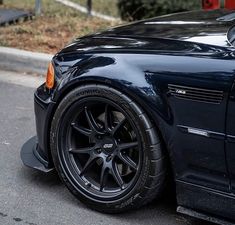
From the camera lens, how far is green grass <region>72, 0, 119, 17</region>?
11.4 metres

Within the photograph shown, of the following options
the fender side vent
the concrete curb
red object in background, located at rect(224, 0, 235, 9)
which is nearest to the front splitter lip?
the fender side vent

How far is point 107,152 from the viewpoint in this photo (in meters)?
3.34

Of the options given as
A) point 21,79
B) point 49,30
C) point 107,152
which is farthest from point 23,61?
point 107,152

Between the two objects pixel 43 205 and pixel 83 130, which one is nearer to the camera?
pixel 83 130

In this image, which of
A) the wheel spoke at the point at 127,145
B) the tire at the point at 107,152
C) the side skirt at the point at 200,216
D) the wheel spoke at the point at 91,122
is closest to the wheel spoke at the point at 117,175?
the tire at the point at 107,152

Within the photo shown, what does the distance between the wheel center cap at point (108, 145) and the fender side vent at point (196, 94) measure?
22.4 inches

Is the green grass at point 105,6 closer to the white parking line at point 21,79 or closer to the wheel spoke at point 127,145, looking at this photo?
the white parking line at point 21,79

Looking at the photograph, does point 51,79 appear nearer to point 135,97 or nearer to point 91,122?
point 91,122

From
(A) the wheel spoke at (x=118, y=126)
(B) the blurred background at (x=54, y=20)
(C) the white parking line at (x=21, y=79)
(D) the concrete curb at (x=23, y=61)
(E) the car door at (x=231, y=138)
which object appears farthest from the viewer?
(B) the blurred background at (x=54, y=20)

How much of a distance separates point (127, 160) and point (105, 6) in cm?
937

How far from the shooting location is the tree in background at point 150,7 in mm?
8602

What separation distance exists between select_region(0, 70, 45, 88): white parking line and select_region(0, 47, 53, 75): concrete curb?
9 centimetres

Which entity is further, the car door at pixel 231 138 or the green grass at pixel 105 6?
the green grass at pixel 105 6

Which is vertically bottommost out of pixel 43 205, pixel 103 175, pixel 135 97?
pixel 43 205
